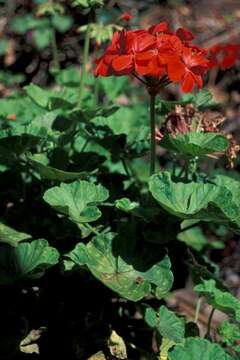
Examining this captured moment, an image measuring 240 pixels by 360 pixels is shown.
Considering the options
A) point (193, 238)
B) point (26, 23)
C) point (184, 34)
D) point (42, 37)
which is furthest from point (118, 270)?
point (26, 23)

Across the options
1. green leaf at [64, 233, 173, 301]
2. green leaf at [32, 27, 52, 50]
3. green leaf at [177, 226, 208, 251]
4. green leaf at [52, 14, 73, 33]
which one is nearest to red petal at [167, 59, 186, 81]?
green leaf at [64, 233, 173, 301]

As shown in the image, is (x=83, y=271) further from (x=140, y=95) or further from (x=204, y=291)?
(x=140, y=95)

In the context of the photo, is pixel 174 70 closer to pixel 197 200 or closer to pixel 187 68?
pixel 187 68

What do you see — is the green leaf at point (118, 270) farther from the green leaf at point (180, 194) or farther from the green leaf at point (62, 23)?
the green leaf at point (62, 23)

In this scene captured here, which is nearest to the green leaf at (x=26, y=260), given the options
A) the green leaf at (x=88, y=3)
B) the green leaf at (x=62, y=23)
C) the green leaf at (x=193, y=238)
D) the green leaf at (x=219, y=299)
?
the green leaf at (x=219, y=299)

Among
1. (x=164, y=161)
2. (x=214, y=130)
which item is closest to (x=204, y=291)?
(x=214, y=130)

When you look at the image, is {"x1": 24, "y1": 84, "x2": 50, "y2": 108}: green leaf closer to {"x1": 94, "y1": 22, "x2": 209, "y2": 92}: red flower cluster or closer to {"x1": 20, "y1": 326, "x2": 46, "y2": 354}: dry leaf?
{"x1": 94, "y1": 22, "x2": 209, "y2": 92}: red flower cluster
